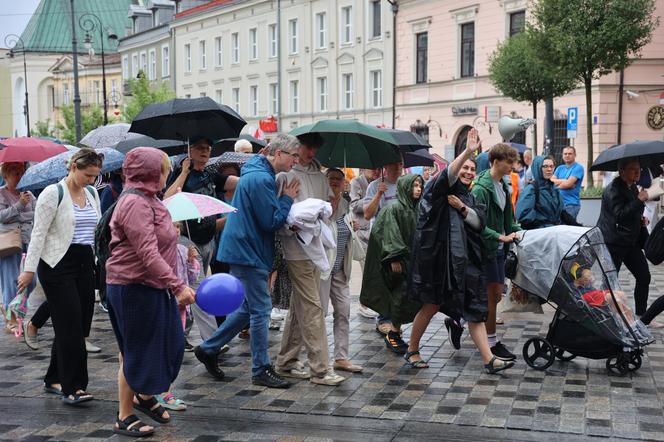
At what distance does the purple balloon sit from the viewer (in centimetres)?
605

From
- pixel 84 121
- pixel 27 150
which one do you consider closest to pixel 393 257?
pixel 27 150

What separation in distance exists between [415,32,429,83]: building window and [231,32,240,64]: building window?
647 inches

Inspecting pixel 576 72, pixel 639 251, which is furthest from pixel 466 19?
pixel 639 251

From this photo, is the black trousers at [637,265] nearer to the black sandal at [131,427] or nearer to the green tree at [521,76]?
the black sandal at [131,427]

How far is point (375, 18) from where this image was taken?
45938 mm

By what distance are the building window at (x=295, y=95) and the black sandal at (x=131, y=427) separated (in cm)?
4653

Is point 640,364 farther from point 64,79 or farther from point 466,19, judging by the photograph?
point 64,79

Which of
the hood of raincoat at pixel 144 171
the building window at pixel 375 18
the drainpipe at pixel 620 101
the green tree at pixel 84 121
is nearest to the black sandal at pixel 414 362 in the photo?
the hood of raincoat at pixel 144 171

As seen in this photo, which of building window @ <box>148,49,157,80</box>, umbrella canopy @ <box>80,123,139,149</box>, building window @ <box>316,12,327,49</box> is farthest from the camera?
building window @ <box>148,49,157,80</box>

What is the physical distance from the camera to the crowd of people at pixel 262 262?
19.4 ft

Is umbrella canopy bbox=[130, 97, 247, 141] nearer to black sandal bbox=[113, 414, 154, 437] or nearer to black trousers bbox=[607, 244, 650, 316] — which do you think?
black sandal bbox=[113, 414, 154, 437]

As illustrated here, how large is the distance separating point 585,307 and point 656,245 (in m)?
2.45

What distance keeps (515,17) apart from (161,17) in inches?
1394

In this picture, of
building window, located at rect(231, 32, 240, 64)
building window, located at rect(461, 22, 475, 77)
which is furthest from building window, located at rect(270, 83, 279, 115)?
building window, located at rect(461, 22, 475, 77)
